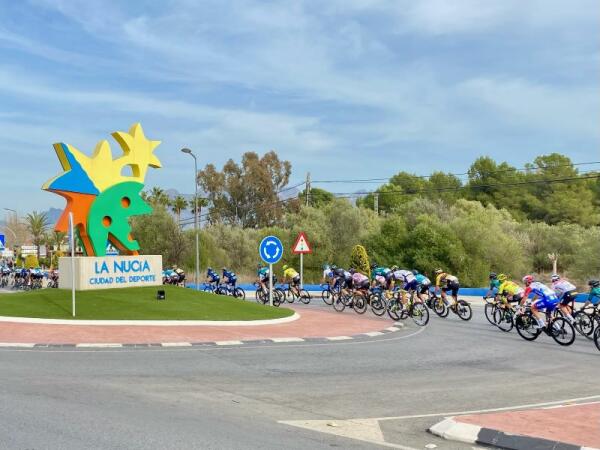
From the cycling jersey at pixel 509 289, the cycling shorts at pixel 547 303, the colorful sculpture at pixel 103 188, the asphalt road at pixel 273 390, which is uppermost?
the colorful sculpture at pixel 103 188

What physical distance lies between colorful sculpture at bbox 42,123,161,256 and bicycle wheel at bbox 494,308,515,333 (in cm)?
1410

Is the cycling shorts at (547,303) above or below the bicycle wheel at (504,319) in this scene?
above

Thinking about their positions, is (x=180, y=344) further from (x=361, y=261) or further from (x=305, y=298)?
(x=361, y=261)

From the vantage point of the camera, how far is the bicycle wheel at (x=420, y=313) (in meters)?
20.9

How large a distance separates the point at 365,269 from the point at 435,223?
350 inches

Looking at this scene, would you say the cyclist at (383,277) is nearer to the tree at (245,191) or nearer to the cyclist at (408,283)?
the cyclist at (408,283)

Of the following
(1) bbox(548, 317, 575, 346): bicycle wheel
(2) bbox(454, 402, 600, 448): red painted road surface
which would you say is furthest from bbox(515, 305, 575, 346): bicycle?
(2) bbox(454, 402, 600, 448): red painted road surface

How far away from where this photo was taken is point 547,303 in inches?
658

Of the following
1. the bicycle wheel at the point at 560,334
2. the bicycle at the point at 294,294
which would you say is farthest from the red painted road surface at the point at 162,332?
the bicycle at the point at 294,294

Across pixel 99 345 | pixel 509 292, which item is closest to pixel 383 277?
pixel 509 292

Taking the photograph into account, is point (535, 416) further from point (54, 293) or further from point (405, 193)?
point (405, 193)

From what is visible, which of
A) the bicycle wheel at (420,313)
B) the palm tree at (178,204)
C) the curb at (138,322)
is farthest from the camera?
the palm tree at (178,204)

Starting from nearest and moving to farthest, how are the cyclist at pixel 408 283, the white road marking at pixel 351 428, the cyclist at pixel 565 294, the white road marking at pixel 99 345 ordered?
the white road marking at pixel 351 428 < the white road marking at pixel 99 345 < the cyclist at pixel 565 294 < the cyclist at pixel 408 283

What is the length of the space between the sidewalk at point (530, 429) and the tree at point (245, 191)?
81620mm
